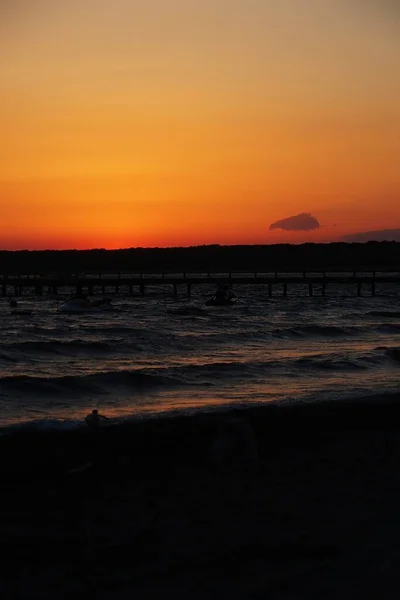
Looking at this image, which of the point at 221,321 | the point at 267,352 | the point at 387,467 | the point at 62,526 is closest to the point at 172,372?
the point at 267,352

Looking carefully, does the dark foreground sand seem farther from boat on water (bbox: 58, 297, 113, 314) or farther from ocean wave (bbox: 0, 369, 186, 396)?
boat on water (bbox: 58, 297, 113, 314)

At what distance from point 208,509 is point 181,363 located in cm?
1588

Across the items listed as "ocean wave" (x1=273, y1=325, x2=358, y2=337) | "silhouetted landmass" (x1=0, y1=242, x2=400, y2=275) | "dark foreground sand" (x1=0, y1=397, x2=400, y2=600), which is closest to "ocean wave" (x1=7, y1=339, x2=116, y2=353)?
"ocean wave" (x1=273, y1=325, x2=358, y2=337)

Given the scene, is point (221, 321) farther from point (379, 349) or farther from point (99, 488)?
point (99, 488)

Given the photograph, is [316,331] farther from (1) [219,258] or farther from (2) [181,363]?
(1) [219,258]

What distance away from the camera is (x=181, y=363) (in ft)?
83.9

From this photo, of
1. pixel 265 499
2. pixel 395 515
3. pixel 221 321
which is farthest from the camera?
pixel 221 321

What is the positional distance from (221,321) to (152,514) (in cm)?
3567

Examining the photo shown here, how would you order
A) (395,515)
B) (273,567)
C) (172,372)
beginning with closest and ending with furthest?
(273,567)
(395,515)
(172,372)

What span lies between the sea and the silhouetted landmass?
4682 inches

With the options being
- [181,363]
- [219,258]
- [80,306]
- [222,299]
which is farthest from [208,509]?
[219,258]

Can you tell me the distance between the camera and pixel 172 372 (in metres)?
22.7

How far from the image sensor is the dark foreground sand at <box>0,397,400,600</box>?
7.82 m

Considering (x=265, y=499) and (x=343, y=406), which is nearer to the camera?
(x=265, y=499)
